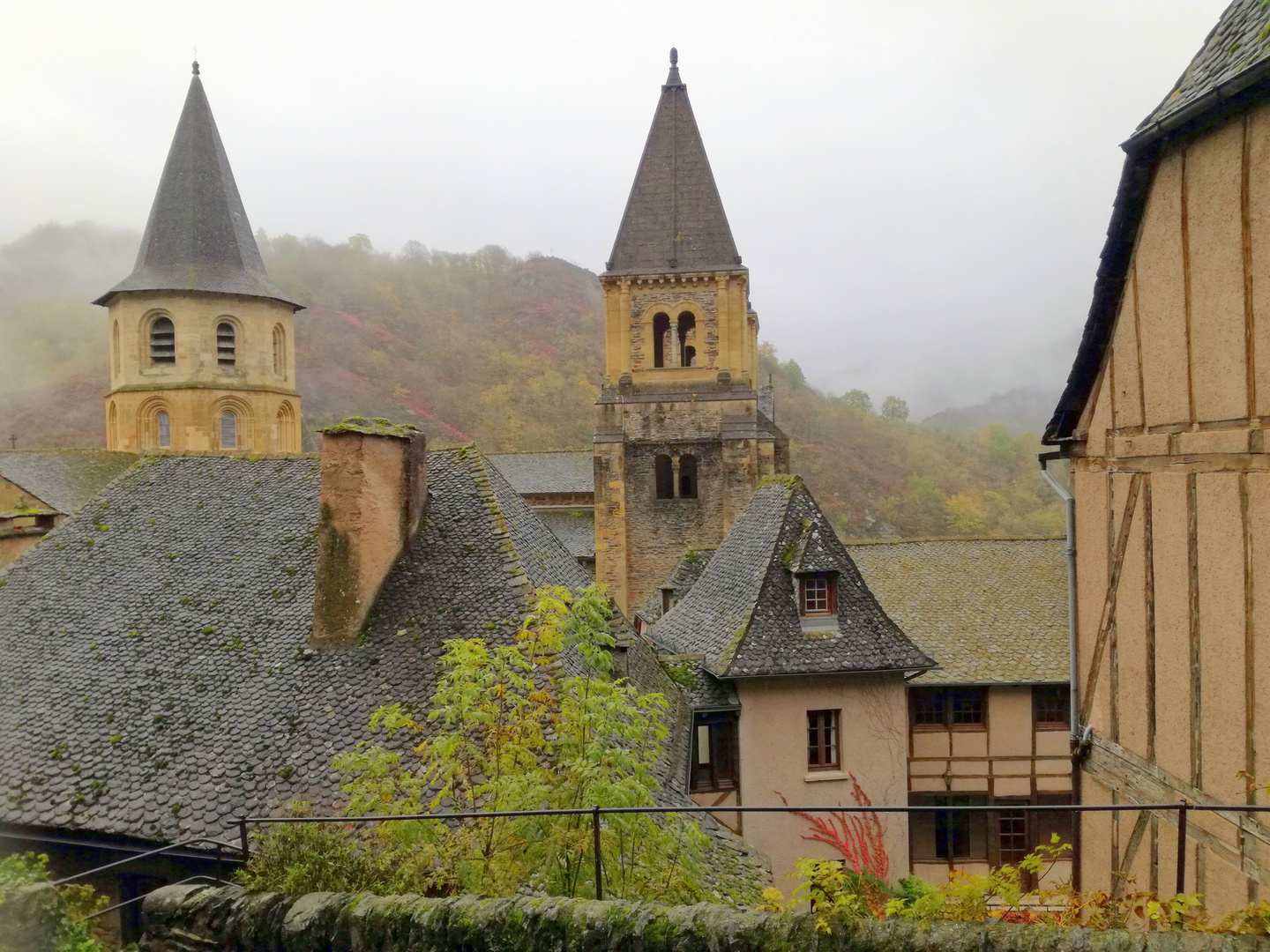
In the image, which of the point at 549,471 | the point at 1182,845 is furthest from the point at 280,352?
the point at 1182,845

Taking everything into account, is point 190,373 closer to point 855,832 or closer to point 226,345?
point 226,345

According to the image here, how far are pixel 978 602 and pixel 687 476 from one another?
13.1 m

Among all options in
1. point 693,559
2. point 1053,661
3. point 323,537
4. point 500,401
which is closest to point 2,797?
point 323,537

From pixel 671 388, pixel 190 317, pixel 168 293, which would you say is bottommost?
pixel 671 388

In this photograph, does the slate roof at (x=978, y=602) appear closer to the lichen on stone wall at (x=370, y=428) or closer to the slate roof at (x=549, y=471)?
the lichen on stone wall at (x=370, y=428)

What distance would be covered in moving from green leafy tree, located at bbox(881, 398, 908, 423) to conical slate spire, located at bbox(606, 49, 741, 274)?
67.7 m

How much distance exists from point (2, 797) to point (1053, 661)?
15.6m

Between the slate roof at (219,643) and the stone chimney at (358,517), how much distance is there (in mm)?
209

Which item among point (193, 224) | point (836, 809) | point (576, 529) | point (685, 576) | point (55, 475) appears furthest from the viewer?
point (576, 529)

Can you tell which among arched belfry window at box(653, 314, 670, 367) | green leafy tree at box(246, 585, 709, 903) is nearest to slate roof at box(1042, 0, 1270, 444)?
green leafy tree at box(246, 585, 709, 903)

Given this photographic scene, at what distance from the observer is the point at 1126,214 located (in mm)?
7363

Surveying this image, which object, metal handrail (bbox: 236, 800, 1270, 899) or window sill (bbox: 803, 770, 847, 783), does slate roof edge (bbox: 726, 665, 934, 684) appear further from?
metal handrail (bbox: 236, 800, 1270, 899)

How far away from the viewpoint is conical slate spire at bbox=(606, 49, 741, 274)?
30.9 meters

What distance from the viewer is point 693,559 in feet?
68.3
